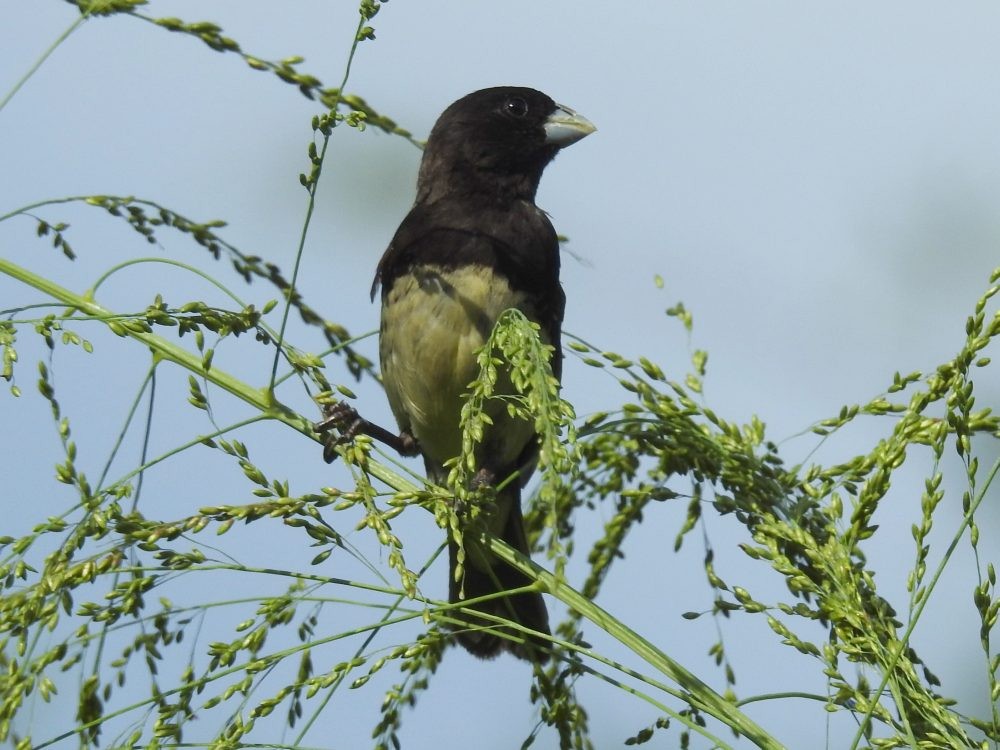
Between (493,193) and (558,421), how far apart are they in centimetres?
265

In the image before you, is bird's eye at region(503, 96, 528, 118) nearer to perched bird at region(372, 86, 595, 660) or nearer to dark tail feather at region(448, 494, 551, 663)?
perched bird at region(372, 86, 595, 660)

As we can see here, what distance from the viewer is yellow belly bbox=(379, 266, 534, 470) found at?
3.65 metres

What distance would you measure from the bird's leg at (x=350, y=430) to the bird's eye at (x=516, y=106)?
1194 mm

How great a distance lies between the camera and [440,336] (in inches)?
144

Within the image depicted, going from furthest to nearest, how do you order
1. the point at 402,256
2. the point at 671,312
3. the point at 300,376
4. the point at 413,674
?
the point at 402,256
the point at 671,312
the point at 300,376
the point at 413,674

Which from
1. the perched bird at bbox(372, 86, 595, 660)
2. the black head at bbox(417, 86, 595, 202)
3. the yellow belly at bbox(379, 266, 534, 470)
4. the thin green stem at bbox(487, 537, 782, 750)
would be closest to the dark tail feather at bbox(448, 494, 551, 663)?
the perched bird at bbox(372, 86, 595, 660)

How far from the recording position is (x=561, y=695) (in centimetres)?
201

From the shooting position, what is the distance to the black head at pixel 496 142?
4.27 meters

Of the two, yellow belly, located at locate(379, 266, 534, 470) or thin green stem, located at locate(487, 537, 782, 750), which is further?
yellow belly, located at locate(379, 266, 534, 470)

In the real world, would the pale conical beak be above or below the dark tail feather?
above

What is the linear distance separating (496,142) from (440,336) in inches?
39.2

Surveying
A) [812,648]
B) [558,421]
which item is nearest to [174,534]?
[558,421]

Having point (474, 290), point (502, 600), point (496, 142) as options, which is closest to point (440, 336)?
point (474, 290)

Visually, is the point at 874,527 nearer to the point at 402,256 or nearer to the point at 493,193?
the point at 402,256
